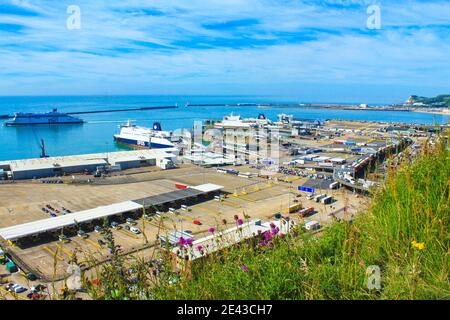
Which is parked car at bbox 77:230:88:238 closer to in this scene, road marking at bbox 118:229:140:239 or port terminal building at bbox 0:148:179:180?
road marking at bbox 118:229:140:239

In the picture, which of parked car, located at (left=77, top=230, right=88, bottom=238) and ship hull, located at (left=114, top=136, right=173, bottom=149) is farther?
ship hull, located at (left=114, top=136, right=173, bottom=149)

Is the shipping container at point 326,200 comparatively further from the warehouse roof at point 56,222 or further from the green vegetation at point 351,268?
the green vegetation at point 351,268

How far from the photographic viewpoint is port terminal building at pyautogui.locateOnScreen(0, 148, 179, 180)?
68.0 ft

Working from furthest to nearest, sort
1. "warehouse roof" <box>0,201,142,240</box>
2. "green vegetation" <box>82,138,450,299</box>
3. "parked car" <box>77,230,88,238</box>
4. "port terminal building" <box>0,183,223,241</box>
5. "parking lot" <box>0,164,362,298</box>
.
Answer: "parked car" <box>77,230,88,238</box>, "port terminal building" <box>0,183,223,241</box>, "warehouse roof" <box>0,201,142,240</box>, "parking lot" <box>0,164,362,298</box>, "green vegetation" <box>82,138,450,299</box>

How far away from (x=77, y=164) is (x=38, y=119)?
3600 cm

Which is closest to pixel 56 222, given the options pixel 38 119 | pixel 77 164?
pixel 77 164

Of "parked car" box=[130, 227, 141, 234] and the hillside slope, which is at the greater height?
the hillside slope

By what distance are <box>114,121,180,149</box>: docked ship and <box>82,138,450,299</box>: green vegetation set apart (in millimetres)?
34127

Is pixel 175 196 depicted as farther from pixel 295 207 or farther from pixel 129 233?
pixel 295 207

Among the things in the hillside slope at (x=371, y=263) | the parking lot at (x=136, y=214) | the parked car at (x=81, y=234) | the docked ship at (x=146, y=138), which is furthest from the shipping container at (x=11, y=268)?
the docked ship at (x=146, y=138)

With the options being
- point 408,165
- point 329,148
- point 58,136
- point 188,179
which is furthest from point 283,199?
point 58,136

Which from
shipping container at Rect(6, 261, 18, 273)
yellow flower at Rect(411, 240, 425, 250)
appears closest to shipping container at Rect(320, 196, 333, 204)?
shipping container at Rect(6, 261, 18, 273)

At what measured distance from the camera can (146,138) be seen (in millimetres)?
38438
